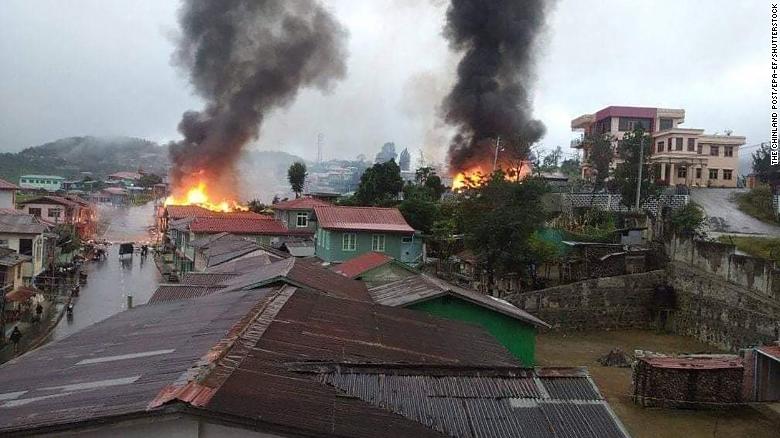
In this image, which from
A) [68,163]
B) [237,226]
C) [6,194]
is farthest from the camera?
[68,163]

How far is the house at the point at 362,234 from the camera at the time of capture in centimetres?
2952

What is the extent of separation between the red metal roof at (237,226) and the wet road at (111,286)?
3.65m

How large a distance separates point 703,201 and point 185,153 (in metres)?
42.3

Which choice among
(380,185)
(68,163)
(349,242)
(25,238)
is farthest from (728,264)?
(68,163)

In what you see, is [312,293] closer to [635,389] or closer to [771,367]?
[635,389]

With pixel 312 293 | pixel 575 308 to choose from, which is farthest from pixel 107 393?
pixel 575 308

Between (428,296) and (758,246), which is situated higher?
(758,246)

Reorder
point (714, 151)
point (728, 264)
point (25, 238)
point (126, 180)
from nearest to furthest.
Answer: point (728, 264) → point (25, 238) → point (714, 151) → point (126, 180)

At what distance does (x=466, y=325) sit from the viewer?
481 inches

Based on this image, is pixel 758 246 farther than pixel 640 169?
No

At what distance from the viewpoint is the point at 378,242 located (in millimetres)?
30062

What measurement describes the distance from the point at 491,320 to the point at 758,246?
1604cm

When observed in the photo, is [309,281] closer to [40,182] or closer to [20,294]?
[20,294]

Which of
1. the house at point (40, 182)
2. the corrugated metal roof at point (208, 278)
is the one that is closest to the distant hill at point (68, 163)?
the house at point (40, 182)
